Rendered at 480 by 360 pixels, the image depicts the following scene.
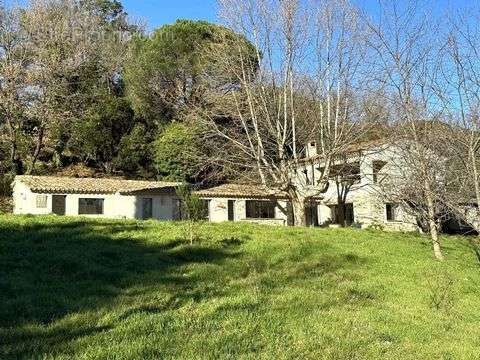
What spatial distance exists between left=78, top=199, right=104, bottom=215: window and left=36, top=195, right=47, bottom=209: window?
1.99 metres

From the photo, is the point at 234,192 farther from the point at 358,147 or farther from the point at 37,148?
the point at 37,148

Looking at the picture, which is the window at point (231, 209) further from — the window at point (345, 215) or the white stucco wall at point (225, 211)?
the window at point (345, 215)

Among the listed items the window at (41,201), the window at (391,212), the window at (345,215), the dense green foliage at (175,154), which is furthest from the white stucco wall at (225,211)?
the window at (41,201)

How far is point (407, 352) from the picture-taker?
21.0ft

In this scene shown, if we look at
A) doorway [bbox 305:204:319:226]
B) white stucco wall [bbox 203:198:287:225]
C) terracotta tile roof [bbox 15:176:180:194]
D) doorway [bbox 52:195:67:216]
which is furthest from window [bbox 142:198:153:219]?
doorway [bbox 305:204:319:226]

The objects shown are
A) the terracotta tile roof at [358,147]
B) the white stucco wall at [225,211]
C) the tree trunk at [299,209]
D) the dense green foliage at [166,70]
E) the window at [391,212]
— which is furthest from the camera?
the dense green foliage at [166,70]

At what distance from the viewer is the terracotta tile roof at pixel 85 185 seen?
1208 inches

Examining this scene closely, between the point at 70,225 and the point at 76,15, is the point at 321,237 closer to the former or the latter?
the point at 70,225

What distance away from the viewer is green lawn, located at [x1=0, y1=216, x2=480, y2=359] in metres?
5.90

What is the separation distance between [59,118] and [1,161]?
472cm

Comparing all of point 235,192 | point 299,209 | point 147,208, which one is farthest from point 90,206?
point 299,209

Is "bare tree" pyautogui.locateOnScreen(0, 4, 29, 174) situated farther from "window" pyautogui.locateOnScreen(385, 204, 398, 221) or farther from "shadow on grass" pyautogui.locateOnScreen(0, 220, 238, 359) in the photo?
"window" pyautogui.locateOnScreen(385, 204, 398, 221)

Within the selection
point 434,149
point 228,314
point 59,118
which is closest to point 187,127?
point 59,118

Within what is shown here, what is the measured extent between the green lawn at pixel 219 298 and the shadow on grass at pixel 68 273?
0.02m
